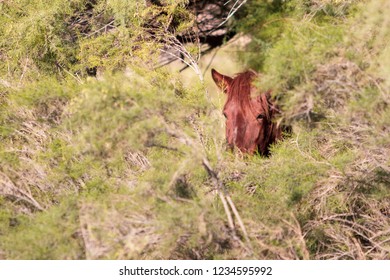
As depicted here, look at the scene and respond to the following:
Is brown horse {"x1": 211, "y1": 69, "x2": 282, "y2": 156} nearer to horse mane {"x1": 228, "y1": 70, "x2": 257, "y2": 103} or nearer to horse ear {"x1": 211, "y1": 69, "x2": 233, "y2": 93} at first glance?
horse mane {"x1": 228, "y1": 70, "x2": 257, "y2": 103}

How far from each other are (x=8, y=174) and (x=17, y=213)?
1.54ft

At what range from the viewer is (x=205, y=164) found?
254 inches

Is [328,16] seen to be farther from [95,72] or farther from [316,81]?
[95,72]

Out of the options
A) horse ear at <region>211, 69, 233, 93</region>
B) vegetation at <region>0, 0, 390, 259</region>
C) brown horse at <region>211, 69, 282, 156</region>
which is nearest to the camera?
vegetation at <region>0, 0, 390, 259</region>

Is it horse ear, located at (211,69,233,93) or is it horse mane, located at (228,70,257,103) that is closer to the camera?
horse mane, located at (228,70,257,103)

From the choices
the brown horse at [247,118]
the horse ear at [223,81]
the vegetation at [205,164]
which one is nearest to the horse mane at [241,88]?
the brown horse at [247,118]

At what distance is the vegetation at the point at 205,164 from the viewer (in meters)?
6.15

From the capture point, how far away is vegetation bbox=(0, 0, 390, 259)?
20.2 feet

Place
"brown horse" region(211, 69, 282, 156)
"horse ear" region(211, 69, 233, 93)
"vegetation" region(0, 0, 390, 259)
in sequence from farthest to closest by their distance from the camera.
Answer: "horse ear" region(211, 69, 233, 93), "brown horse" region(211, 69, 282, 156), "vegetation" region(0, 0, 390, 259)

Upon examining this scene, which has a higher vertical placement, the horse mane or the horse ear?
the horse mane

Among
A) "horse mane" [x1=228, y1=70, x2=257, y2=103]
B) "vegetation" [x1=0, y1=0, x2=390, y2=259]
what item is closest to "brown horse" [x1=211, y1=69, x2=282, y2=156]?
"horse mane" [x1=228, y1=70, x2=257, y2=103]

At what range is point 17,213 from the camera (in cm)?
723

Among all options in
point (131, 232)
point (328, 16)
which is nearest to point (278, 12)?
point (328, 16)

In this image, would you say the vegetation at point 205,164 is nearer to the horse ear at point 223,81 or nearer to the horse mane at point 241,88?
the horse ear at point 223,81
